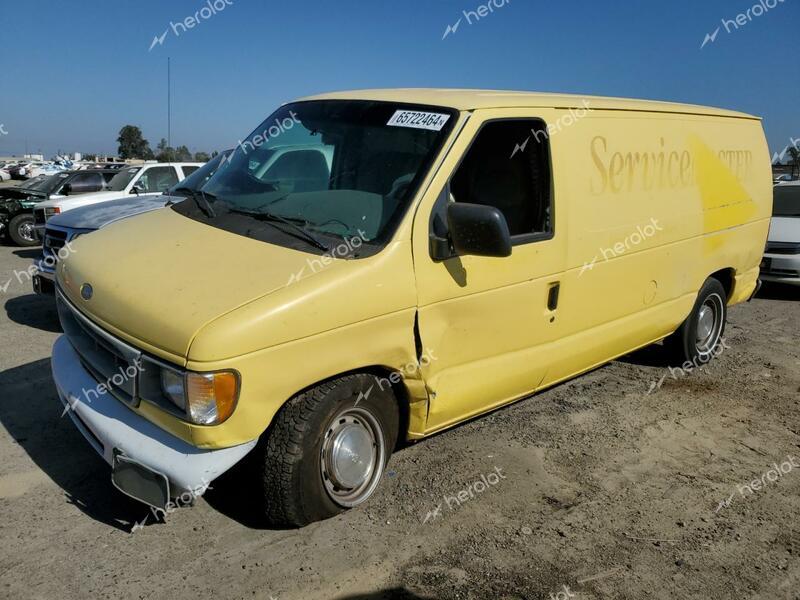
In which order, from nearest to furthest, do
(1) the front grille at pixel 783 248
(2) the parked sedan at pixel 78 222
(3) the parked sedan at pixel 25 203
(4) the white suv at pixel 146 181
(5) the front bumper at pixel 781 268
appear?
(2) the parked sedan at pixel 78 222
(5) the front bumper at pixel 781 268
(1) the front grille at pixel 783 248
(4) the white suv at pixel 146 181
(3) the parked sedan at pixel 25 203

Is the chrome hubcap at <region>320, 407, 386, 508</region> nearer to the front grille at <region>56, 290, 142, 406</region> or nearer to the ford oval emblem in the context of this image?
the front grille at <region>56, 290, 142, 406</region>

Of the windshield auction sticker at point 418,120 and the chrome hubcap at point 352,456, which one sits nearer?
the chrome hubcap at point 352,456

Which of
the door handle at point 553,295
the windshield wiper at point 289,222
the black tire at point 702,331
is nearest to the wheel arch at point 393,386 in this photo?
the windshield wiper at point 289,222

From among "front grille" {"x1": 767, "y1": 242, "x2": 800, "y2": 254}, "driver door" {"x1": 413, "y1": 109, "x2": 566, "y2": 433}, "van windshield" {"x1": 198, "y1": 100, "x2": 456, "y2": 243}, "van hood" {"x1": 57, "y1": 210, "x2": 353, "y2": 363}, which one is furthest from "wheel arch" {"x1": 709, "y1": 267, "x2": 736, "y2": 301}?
"van hood" {"x1": 57, "y1": 210, "x2": 353, "y2": 363}

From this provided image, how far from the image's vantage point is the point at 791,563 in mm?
3240

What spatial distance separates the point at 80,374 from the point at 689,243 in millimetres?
4339

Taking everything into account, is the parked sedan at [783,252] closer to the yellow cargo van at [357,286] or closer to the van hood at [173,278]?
the yellow cargo van at [357,286]

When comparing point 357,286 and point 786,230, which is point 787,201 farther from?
point 357,286

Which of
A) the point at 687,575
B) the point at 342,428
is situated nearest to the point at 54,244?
the point at 342,428

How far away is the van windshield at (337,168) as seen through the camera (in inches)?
133

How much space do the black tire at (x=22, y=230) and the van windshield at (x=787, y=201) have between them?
13.3m

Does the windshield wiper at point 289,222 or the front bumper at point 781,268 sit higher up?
the windshield wiper at point 289,222

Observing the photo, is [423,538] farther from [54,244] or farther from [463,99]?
[54,244]

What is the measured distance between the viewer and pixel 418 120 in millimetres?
3627
